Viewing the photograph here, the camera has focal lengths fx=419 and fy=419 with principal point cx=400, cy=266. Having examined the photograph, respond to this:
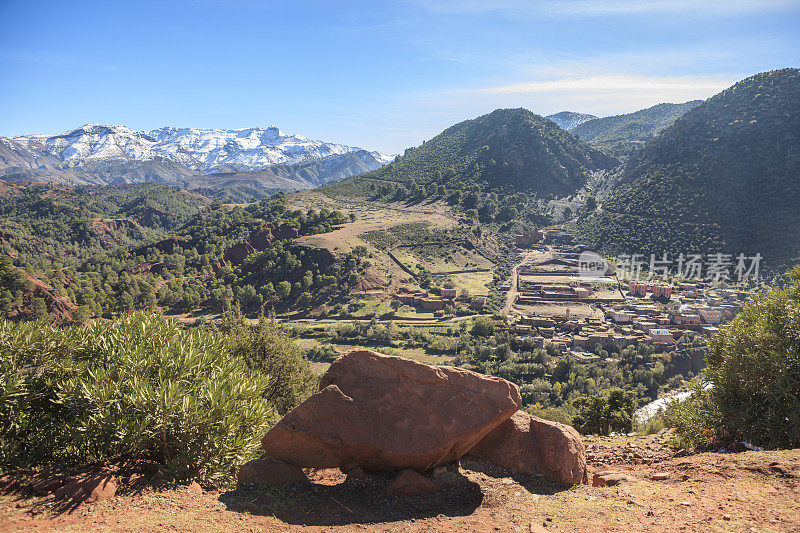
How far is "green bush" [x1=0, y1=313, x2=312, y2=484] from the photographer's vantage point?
33.4 ft

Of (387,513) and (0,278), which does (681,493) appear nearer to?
(387,513)

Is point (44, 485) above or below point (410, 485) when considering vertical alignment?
above

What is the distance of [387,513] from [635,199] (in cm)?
14087

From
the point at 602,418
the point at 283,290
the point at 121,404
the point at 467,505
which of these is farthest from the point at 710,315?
the point at 121,404

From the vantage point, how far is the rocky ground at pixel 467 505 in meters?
8.41

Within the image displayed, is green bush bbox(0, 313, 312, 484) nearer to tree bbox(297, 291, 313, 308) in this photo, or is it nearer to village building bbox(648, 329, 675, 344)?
village building bbox(648, 329, 675, 344)

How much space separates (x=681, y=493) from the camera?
978 centimetres

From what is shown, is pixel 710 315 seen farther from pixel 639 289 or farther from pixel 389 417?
pixel 389 417

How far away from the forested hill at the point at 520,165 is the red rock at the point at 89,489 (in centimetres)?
15768

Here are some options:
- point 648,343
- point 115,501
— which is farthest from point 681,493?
point 648,343

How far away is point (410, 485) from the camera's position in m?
10.3

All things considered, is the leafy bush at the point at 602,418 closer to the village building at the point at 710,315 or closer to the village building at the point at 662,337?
the village building at the point at 662,337

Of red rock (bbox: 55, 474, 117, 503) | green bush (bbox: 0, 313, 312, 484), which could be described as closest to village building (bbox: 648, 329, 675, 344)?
green bush (bbox: 0, 313, 312, 484)

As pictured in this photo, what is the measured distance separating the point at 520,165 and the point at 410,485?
180m
